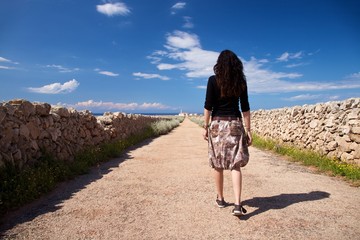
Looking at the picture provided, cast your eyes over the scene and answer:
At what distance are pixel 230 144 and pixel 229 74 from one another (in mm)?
981

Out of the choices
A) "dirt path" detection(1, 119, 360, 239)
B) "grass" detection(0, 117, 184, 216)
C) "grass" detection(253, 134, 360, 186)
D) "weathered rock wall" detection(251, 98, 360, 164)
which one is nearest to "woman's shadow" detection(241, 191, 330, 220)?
"dirt path" detection(1, 119, 360, 239)

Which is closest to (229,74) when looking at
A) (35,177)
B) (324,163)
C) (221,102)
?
(221,102)

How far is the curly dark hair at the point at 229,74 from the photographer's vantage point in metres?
4.11

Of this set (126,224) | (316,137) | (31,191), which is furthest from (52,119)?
(316,137)

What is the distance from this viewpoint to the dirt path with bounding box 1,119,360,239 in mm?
3656

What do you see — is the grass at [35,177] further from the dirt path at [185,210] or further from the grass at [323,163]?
the grass at [323,163]

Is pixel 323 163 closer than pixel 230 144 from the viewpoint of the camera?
No

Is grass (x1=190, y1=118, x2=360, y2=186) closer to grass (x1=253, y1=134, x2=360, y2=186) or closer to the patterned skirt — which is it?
grass (x1=253, y1=134, x2=360, y2=186)

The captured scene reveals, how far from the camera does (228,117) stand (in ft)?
13.8

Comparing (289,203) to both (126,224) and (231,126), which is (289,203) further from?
(126,224)

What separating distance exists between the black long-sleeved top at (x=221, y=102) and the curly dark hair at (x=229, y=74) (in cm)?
9

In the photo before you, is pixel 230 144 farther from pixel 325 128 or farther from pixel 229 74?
pixel 325 128

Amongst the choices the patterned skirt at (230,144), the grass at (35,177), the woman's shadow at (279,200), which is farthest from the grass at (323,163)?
the grass at (35,177)

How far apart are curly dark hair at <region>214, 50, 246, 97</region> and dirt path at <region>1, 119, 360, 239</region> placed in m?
1.78
